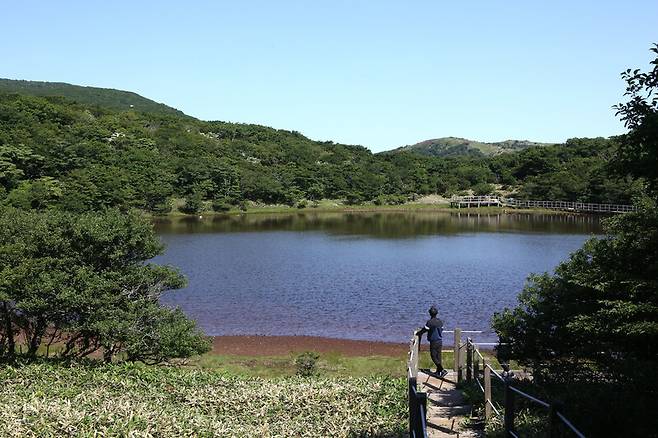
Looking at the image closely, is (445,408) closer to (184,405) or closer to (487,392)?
(487,392)

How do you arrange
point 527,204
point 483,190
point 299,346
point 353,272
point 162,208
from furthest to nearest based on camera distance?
point 483,190 → point 527,204 → point 162,208 → point 353,272 → point 299,346

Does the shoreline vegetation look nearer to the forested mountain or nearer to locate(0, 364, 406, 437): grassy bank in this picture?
the forested mountain

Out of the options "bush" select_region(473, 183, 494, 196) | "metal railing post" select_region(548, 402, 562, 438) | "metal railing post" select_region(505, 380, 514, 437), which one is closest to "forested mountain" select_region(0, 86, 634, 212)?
"bush" select_region(473, 183, 494, 196)

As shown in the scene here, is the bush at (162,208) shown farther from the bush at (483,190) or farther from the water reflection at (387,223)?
the bush at (483,190)

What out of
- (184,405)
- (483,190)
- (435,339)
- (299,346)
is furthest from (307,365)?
(483,190)

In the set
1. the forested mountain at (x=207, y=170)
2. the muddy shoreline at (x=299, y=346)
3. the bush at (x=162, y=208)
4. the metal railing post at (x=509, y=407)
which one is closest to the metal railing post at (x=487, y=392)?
the metal railing post at (x=509, y=407)

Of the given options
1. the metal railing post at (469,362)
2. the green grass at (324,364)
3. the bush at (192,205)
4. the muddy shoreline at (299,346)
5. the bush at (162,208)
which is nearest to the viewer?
the metal railing post at (469,362)

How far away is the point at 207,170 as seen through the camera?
110375mm

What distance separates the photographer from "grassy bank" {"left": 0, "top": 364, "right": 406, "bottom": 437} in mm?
9656

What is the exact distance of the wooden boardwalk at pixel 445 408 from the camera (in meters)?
9.89

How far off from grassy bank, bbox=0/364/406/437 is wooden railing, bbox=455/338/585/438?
1622mm

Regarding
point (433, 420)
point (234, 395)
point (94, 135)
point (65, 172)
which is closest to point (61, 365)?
point (234, 395)

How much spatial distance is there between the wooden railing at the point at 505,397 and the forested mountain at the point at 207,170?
224 feet

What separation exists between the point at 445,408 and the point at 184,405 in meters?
5.21
